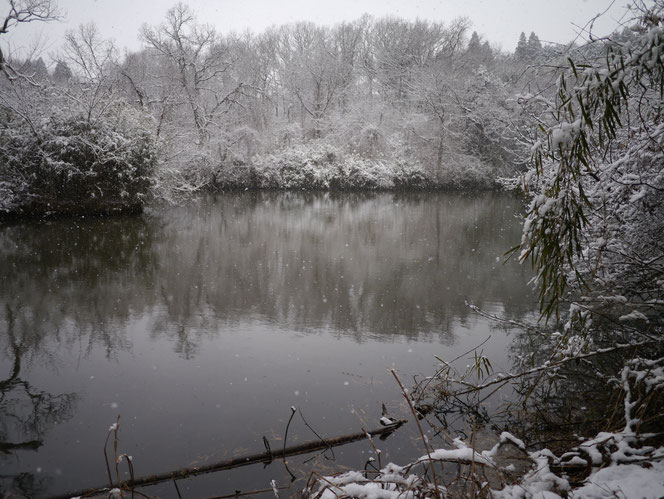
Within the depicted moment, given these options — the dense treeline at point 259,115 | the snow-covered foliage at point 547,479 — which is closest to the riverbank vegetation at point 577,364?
the snow-covered foliage at point 547,479

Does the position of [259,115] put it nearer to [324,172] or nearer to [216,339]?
[324,172]

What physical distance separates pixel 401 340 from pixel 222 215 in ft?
43.6

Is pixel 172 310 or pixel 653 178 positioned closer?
pixel 653 178

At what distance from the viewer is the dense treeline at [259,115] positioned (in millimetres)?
15117

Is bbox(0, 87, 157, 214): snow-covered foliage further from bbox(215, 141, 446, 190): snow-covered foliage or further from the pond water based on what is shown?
bbox(215, 141, 446, 190): snow-covered foliage

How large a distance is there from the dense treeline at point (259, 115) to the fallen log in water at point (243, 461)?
14191mm

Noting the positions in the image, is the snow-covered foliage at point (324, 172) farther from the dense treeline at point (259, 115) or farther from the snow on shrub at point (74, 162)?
the snow on shrub at point (74, 162)

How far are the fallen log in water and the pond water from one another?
70mm

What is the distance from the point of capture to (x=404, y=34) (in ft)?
132

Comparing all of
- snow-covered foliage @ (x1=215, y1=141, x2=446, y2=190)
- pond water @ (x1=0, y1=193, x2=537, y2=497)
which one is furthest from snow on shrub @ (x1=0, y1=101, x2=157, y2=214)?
snow-covered foliage @ (x1=215, y1=141, x2=446, y2=190)

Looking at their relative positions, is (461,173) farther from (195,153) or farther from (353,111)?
(195,153)

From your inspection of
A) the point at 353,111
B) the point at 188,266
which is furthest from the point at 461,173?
the point at 188,266

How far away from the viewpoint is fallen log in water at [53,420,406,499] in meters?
3.21

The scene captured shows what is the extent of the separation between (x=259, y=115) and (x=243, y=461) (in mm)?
32056
